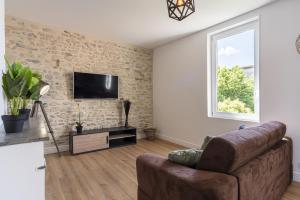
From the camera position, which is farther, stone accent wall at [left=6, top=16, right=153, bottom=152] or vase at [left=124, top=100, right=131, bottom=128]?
vase at [left=124, top=100, right=131, bottom=128]

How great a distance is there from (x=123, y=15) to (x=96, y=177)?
2.76m

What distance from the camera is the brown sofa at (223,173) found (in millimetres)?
1225

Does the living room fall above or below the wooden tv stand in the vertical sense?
above

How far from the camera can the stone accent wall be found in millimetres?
3678

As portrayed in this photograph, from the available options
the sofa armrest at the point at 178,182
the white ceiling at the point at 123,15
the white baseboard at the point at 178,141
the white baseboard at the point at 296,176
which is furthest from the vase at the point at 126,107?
the white baseboard at the point at 296,176

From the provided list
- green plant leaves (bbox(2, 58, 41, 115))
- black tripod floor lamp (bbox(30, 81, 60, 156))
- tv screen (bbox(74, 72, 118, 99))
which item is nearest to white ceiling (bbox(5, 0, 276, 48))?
tv screen (bbox(74, 72, 118, 99))

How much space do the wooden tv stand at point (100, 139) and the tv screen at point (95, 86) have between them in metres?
0.83

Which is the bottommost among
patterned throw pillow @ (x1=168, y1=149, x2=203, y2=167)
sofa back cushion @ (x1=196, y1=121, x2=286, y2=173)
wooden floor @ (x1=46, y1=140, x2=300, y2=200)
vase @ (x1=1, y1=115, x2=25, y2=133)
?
wooden floor @ (x1=46, y1=140, x2=300, y2=200)

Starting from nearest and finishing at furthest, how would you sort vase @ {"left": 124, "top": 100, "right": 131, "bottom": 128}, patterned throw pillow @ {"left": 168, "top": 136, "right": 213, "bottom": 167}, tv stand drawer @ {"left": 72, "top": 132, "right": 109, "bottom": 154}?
1. patterned throw pillow @ {"left": 168, "top": 136, "right": 213, "bottom": 167}
2. tv stand drawer @ {"left": 72, "top": 132, "right": 109, "bottom": 154}
3. vase @ {"left": 124, "top": 100, "right": 131, "bottom": 128}

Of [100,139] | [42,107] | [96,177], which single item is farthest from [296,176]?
[42,107]

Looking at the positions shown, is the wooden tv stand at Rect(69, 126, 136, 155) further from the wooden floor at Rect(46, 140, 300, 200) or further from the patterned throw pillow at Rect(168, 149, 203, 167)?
the patterned throw pillow at Rect(168, 149, 203, 167)

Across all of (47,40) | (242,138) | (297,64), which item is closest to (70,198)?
(242,138)

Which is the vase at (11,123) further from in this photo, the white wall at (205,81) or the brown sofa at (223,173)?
the white wall at (205,81)

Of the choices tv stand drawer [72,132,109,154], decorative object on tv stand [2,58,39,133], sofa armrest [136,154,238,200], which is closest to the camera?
sofa armrest [136,154,238,200]
